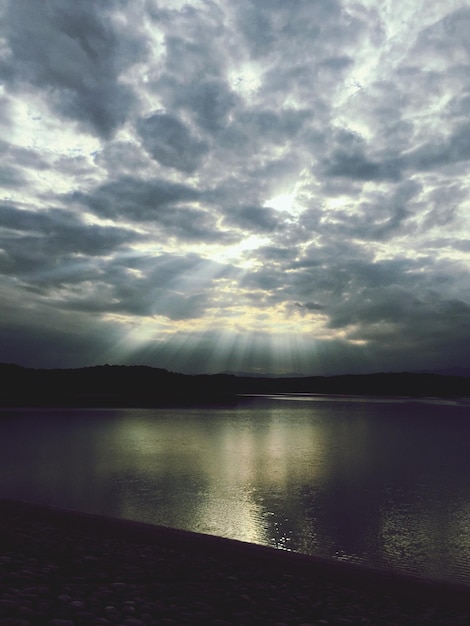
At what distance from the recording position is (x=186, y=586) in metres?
10.7

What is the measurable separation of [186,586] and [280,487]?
16.2 metres

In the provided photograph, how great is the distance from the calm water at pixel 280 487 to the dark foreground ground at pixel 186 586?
239 centimetres

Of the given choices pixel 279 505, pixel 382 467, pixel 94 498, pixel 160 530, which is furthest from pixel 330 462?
pixel 160 530

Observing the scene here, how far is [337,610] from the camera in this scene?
10.1 meters

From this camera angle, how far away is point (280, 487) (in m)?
26.1

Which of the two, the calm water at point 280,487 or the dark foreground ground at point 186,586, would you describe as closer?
the dark foreground ground at point 186,586

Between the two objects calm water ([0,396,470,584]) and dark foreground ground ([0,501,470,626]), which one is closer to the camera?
dark foreground ground ([0,501,470,626])

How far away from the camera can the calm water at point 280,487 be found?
1717 cm

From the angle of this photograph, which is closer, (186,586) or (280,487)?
(186,586)

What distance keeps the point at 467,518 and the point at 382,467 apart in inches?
527

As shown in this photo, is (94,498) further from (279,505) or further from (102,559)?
(102,559)

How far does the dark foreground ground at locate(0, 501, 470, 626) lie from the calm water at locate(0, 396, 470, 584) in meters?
2.39

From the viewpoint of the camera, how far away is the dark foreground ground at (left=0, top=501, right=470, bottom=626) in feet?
28.4

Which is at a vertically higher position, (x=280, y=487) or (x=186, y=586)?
(x=186, y=586)
